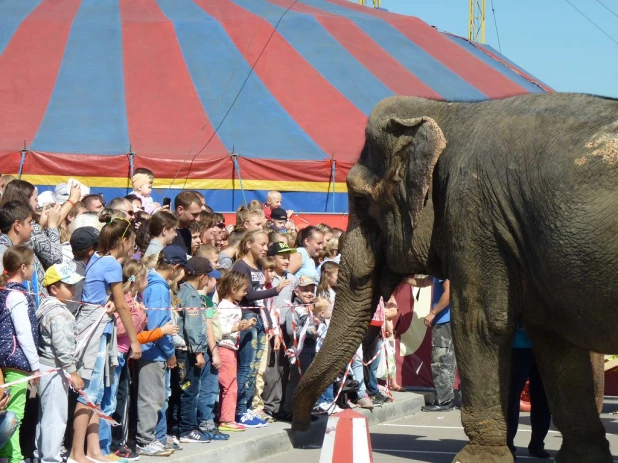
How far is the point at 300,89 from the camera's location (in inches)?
915

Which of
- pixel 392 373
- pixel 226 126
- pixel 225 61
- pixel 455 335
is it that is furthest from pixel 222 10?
pixel 455 335

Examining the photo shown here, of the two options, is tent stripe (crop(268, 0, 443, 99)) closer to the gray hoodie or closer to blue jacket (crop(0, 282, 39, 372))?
the gray hoodie

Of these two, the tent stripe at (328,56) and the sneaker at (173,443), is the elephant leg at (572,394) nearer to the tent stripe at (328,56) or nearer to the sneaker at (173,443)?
the sneaker at (173,443)

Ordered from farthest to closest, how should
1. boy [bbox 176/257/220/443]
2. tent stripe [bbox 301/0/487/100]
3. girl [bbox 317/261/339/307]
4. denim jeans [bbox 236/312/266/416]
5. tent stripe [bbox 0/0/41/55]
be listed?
tent stripe [bbox 301/0/487/100]
tent stripe [bbox 0/0/41/55]
girl [bbox 317/261/339/307]
denim jeans [bbox 236/312/266/416]
boy [bbox 176/257/220/443]

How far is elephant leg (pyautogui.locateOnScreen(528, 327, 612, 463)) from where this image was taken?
7.39 meters

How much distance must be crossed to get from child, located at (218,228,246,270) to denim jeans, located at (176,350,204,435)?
56.3 inches

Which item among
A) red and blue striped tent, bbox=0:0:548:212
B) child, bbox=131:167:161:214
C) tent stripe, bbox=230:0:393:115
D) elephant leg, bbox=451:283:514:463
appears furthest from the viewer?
tent stripe, bbox=230:0:393:115

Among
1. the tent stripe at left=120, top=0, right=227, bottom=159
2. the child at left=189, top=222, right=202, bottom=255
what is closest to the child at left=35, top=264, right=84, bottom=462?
the child at left=189, top=222, right=202, bottom=255

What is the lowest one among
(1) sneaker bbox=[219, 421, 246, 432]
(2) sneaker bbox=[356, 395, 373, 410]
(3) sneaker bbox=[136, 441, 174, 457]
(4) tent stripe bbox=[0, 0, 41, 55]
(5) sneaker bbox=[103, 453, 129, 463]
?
(5) sneaker bbox=[103, 453, 129, 463]

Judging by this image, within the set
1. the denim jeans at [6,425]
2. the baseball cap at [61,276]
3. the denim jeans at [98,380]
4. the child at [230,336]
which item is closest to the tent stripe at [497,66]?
the child at [230,336]

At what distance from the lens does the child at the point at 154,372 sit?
8922 millimetres

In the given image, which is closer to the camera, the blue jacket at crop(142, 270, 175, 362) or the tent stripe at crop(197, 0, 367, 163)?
the blue jacket at crop(142, 270, 175, 362)

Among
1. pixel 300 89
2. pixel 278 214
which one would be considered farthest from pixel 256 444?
pixel 300 89

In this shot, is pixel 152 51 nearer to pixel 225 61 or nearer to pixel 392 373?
pixel 225 61
